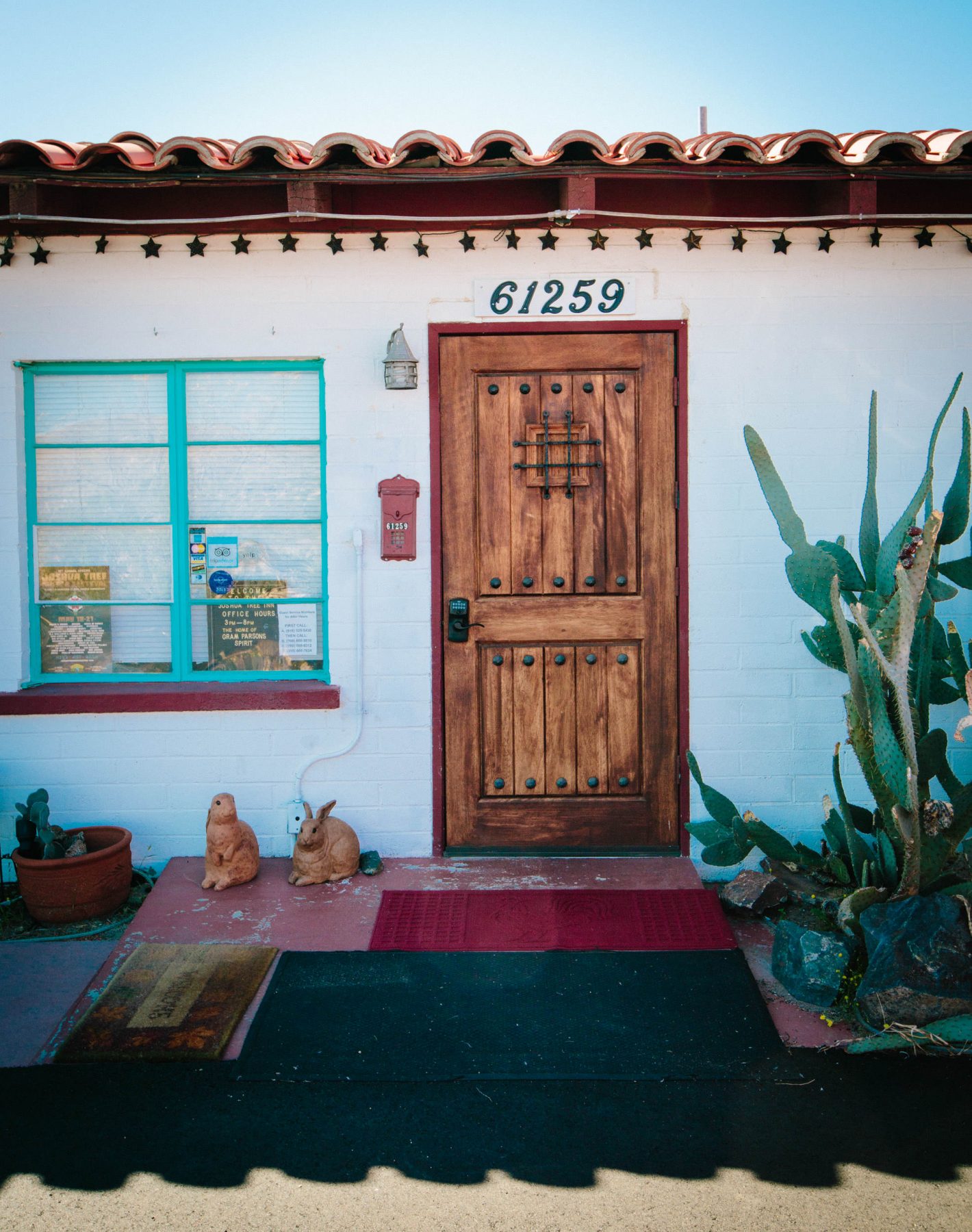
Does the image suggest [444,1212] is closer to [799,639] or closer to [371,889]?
[371,889]

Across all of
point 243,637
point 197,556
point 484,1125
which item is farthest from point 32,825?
point 484,1125

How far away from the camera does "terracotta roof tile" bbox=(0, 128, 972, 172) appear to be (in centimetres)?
415

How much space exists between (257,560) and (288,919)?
1.80m

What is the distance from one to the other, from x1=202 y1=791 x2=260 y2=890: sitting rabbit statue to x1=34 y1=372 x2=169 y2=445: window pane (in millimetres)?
1903

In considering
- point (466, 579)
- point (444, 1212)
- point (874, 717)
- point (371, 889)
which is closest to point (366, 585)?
point (466, 579)

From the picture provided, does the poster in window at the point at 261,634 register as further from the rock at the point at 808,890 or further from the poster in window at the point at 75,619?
the rock at the point at 808,890

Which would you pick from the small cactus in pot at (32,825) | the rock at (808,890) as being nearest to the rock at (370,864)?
the small cactus in pot at (32,825)

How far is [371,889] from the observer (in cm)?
457

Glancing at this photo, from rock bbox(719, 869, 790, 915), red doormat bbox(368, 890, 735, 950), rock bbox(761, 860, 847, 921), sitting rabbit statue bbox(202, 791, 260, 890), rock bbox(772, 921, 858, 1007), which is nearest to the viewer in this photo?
rock bbox(772, 921, 858, 1007)

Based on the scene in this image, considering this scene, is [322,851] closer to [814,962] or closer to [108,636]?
[108,636]

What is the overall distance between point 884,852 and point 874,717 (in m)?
0.57

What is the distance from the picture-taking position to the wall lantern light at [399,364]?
466 centimetres

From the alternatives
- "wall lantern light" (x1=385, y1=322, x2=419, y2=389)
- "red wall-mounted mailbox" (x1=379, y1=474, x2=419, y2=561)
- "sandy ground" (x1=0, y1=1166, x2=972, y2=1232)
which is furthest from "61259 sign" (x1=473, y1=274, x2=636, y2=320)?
"sandy ground" (x1=0, y1=1166, x2=972, y2=1232)

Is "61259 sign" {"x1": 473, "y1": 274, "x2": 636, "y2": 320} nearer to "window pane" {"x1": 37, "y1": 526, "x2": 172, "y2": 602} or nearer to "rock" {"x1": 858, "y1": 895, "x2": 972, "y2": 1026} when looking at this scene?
"window pane" {"x1": 37, "y1": 526, "x2": 172, "y2": 602}
